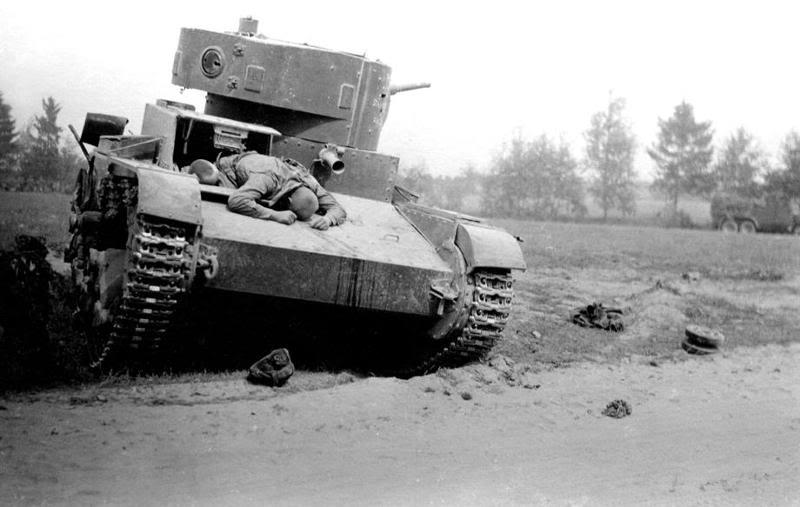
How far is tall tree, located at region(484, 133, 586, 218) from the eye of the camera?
42781 mm

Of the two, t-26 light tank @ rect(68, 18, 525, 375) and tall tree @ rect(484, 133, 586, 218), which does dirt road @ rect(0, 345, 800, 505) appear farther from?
tall tree @ rect(484, 133, 586, 218)

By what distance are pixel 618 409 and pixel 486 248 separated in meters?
1.47

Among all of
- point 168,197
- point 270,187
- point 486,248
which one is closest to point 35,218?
point 270,187

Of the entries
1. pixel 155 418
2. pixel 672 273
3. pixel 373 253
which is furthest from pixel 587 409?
pixel 672 273

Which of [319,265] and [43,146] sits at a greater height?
[43,146]

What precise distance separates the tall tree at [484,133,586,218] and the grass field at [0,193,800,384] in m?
22.8

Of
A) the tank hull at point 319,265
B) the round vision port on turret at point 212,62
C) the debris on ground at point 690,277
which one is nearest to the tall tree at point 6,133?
the tank hull at point 319,265

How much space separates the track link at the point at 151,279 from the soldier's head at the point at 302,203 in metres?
1.16

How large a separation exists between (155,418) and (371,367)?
2251 mm

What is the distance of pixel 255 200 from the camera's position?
5.51 meters

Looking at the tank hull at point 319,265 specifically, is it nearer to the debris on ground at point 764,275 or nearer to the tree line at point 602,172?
the debris on ground at point 764,275

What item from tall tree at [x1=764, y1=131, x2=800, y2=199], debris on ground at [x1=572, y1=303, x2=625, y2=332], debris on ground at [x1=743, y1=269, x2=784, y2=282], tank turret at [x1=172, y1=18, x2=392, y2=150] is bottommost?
debris on ground at [x1=572, y1=303, x2=625, y2=332]

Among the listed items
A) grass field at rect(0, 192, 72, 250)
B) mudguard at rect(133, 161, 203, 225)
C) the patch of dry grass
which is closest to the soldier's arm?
mudguard at rect(133, 161, 203, 225)

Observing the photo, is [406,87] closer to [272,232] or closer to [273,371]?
[272,232]
